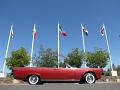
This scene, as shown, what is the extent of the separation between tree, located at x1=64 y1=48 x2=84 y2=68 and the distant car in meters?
34.2

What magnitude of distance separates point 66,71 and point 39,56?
37.6 m

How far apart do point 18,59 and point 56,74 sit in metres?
31.2

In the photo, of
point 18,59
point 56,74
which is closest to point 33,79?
point 56,74

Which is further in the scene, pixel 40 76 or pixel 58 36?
pixel 58 36

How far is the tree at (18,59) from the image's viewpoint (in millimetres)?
45688

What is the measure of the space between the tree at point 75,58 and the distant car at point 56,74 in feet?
112

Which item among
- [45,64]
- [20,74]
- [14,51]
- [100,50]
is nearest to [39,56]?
[45,64]

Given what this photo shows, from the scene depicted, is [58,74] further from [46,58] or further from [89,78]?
[46,58]

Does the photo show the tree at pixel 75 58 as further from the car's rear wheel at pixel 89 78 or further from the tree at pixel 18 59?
the car's rear wheel at pixel 89 78

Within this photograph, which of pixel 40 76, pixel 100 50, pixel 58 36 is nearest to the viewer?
pixel 40 76

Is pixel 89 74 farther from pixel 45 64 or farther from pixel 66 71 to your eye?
pixel 45 64

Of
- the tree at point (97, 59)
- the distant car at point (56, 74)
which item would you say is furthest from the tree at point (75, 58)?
the distant car at point (56, 74)

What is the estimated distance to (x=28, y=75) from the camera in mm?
15680

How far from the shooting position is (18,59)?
46.2m
